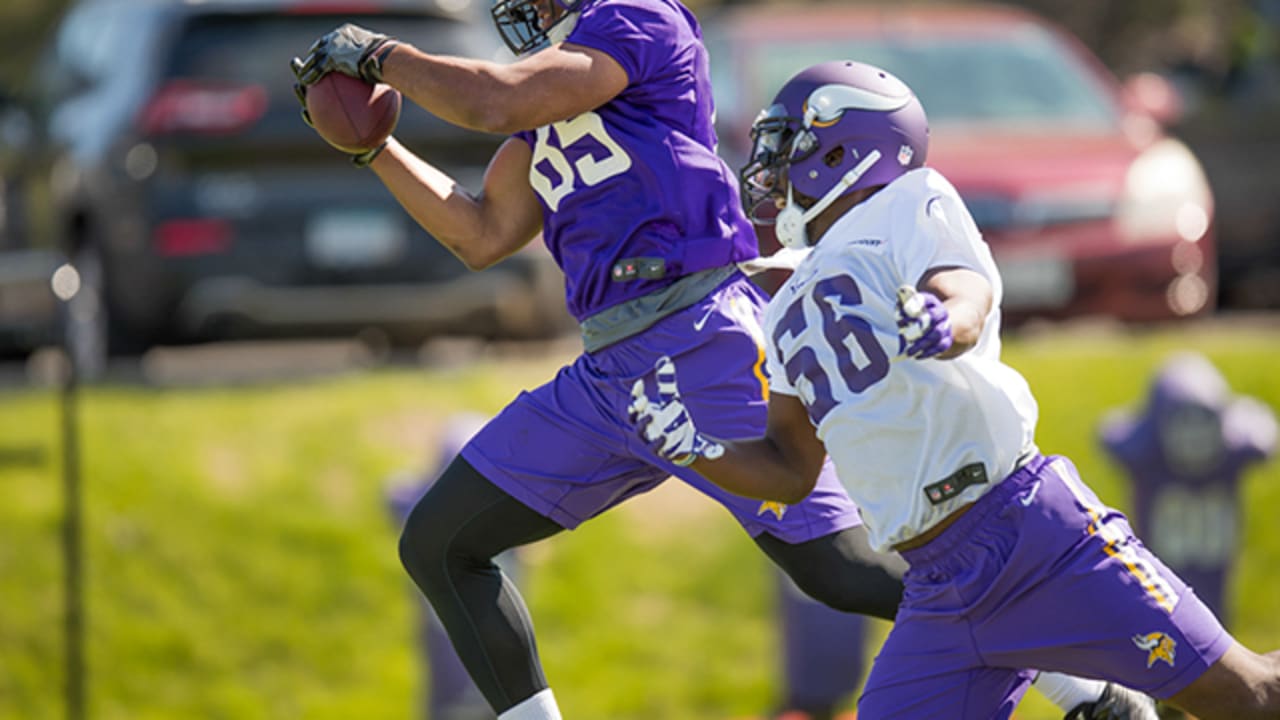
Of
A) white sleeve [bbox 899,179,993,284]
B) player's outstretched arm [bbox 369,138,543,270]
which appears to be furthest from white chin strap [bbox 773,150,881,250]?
player's outstretched arm [bbox 369,138,543,270]

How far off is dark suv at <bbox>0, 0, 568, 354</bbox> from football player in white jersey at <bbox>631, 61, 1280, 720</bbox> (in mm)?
5337

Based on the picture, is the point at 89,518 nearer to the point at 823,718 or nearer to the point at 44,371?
the point at 44,371

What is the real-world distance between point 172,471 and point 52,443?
647 mm

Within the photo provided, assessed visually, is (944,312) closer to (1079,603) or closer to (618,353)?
(1079,603)

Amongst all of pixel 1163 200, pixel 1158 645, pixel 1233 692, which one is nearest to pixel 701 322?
pixel 1158 645

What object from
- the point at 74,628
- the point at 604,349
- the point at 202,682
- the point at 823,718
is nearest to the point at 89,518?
the point at 202,682

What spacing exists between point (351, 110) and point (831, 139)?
107 cm

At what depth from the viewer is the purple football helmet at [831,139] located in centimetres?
346

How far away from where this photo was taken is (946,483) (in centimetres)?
332

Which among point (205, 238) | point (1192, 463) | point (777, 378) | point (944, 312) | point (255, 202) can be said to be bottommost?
point (1192, 463)

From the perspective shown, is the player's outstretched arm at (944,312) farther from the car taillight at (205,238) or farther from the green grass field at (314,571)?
the car taillight at (205,238)

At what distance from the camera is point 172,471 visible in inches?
312

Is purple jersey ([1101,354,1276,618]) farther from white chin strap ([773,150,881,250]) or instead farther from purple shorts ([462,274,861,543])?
white chin strap ([773,150,881,250])

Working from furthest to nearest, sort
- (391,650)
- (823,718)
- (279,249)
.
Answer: (279,249)
(391,650)
(823,718)
